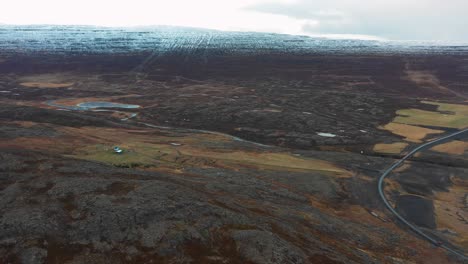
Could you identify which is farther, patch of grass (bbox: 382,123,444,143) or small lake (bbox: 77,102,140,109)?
small lake (bbox: 77,102,140,109)

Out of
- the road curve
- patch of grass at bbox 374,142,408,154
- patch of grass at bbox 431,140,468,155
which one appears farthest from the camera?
patch of grass at bbox 431,140,468,155

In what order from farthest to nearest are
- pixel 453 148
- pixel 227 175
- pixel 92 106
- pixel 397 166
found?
pixel 92 106 → pixel 453 148 → pixel 397 166 → pixel 227 175

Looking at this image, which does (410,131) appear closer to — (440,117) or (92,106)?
(440,117)

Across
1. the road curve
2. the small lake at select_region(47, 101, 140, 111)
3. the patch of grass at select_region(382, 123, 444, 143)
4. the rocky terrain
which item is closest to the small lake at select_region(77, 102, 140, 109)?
the small lake at select_region(47, 101, 140, 111)

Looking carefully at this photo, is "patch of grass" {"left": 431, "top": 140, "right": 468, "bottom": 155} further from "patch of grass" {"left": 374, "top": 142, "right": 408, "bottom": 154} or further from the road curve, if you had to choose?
"patch of grass" {"left": 374, "top": 142, "right": 408, "bottom": 154}

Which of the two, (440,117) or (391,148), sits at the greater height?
(440,117)

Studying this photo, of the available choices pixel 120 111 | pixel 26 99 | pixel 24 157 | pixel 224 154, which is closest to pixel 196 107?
pixel 120 111

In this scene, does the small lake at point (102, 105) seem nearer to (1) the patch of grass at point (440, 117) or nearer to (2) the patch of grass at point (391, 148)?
(2) the patch of grass at point (391, 148)

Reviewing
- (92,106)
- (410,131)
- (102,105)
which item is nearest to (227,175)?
(410,131)

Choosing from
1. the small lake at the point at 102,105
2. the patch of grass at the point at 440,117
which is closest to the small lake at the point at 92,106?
the small lake at the point at 102,105
